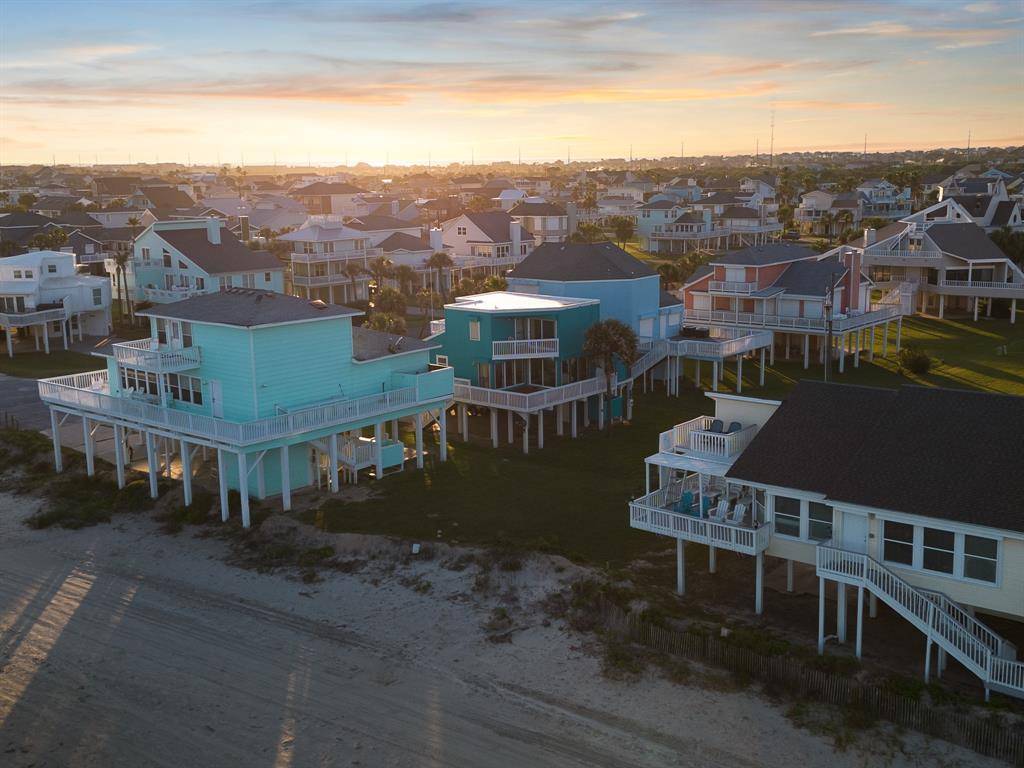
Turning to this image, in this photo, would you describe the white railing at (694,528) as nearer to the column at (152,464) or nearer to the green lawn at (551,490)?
the green lawn at (551,490)

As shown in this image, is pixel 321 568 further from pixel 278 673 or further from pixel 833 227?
pixel 833 227

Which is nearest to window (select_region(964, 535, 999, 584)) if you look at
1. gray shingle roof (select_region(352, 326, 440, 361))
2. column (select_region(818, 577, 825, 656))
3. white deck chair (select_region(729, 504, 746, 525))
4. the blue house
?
column (select_region(818, 577, 825, 656))

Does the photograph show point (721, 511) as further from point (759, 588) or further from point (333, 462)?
point (333, 462)

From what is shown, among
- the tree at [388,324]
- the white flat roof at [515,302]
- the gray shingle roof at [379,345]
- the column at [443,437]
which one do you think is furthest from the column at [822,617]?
the tree at [388,324]

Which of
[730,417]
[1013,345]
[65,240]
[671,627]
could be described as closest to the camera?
[671,627]

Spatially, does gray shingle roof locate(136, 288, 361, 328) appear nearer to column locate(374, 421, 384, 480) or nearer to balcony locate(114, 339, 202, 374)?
balcony locate(114, 339, 202, 374)

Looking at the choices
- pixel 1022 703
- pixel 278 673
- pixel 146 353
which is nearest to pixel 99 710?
pixel 278 673

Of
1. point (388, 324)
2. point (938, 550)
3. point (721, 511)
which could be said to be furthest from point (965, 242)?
point (938, 550)
